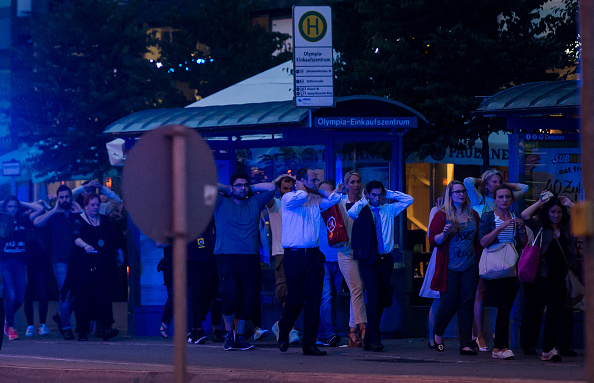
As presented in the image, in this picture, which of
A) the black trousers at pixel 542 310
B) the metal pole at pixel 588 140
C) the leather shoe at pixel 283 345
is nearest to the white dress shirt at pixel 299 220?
the leather shoe at pixel 283 345

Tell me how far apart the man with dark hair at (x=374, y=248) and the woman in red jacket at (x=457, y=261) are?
0.57m

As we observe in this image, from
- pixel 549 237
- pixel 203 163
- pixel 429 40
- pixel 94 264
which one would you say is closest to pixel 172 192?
pixel 203 163

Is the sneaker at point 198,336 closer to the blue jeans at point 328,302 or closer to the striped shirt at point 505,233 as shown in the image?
the blue jeans at point 328,302

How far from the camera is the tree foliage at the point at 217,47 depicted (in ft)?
103

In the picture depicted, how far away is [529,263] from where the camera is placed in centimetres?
1049

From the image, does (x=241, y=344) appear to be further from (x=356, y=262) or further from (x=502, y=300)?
(x=502, y=300)

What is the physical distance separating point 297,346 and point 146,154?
708 cm

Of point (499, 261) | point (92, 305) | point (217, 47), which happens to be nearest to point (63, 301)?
point (92, 305)

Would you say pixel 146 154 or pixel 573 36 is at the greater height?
pixel 573 36

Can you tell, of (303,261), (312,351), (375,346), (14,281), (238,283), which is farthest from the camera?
(14,281)

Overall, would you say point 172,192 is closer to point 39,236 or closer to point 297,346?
point 297,346

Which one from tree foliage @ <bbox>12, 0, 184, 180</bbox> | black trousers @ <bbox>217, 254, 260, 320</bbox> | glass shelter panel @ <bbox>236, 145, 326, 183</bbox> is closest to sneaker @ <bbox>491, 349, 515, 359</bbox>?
black trousers @ <bbox>217, 254, 260, 320</bbox>

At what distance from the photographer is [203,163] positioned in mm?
5445

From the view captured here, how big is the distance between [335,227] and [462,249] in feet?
4.96
